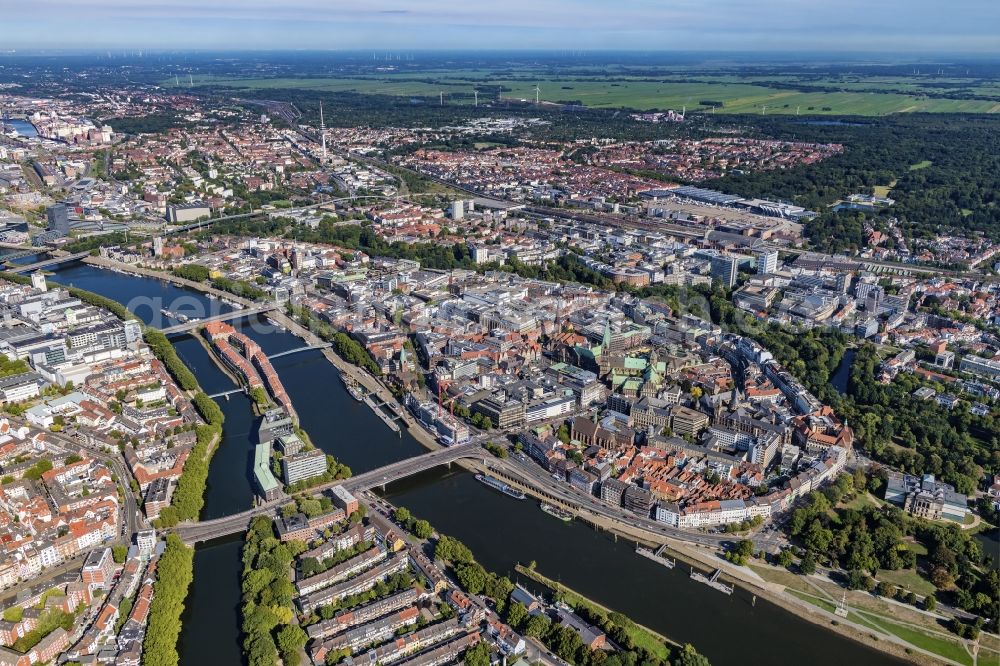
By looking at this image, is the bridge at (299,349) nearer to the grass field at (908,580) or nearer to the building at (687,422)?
the building at (687,422)

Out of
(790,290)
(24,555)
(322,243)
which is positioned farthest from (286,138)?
(24,555)

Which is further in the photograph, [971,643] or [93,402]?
[93,402]

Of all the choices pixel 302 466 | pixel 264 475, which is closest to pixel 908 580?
pixel 302 466

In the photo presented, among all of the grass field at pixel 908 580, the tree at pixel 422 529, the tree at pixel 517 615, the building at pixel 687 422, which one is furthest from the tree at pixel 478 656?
the building at pixel 687 422

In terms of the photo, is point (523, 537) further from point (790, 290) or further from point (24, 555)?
point (790, 290)

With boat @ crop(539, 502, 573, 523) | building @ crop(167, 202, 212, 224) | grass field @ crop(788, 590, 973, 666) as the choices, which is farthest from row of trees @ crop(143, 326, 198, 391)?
building @ crop(167, 202, 212, 224)

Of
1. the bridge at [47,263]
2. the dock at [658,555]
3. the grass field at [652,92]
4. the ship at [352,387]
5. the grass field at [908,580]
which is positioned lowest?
the grass field at [908,580]
